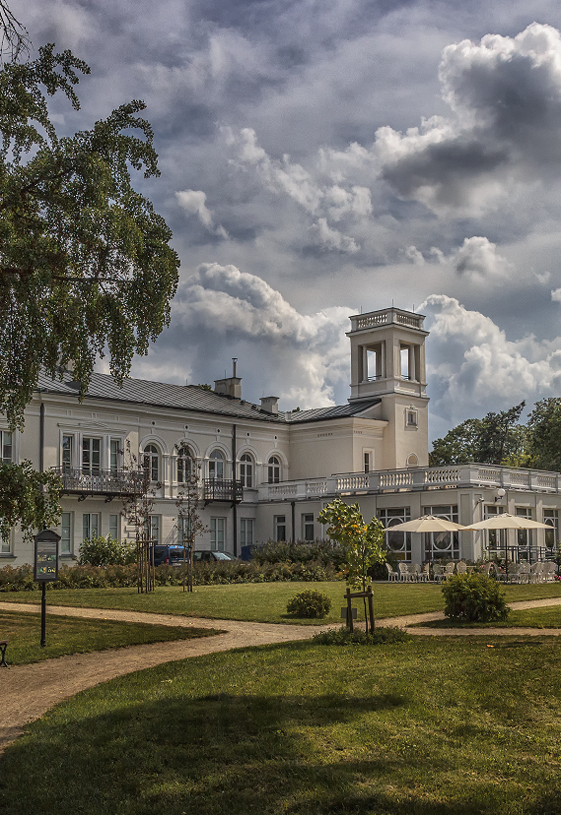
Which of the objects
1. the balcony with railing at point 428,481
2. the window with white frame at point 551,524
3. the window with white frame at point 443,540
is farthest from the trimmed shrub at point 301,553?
the window with white frame at point 551,524

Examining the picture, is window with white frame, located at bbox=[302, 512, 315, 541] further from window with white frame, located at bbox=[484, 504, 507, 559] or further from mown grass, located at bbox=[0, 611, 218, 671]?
mown grass, located at bbox=[0, 611, 218, 671]

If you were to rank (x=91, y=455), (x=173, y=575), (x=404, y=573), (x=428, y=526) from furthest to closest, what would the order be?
(x=91, y=455) < (x=404, y=573) < (x=173, y=575) < (x=428, y=526)

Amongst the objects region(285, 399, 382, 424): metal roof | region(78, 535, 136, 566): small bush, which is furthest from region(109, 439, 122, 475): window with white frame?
region(285, 399, 382, 424): metal roof

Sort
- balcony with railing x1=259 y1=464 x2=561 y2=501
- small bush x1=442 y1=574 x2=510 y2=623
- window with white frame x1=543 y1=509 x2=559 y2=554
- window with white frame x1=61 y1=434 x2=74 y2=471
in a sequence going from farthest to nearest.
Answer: window with white frame x1=543 y1=509 x2=559 y2=554 < window with white frame x1=61 y1=434 x2=74 y2=471 < balcony with railing x1=259 y1=464 x2=561 y2=501 < small bush x1=442 y1=574 x2=510 y2=623

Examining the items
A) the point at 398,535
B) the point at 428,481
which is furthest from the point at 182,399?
the point at 428,481

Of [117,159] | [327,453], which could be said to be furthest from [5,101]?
[327,453]

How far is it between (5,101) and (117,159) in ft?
6.96

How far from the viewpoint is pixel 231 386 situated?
53.8 m

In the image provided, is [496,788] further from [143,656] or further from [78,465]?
[78,465]

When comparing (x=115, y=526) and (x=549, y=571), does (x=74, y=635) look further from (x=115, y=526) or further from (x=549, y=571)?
(x=115, y=526)

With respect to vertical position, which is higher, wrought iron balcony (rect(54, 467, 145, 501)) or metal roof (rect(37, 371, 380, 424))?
metal roof (rect(37, 371, 380, 424))

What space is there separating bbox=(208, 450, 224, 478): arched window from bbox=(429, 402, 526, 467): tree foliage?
31.0m

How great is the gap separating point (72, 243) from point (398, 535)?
27728 mm

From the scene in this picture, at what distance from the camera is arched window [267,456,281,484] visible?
51.0 m
